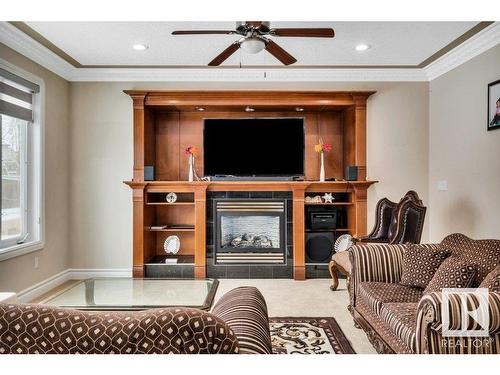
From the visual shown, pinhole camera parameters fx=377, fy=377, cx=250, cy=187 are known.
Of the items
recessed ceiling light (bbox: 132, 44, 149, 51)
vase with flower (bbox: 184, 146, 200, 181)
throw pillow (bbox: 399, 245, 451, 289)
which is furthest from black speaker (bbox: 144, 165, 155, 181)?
throw pillow (bbox: 399, 245, 451, 289)

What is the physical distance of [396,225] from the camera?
12.1 ft

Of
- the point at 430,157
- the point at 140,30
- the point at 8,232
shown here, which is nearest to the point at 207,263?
the point at 8,232

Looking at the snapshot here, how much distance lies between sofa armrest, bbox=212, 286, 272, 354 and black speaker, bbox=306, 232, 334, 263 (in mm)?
2977

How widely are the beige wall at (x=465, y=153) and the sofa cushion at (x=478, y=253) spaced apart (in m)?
1.27

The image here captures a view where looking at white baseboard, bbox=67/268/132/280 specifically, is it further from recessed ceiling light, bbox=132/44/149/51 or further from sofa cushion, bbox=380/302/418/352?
sofa cushion, bbox=380/302/418/352

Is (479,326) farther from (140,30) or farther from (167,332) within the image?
(140,30)

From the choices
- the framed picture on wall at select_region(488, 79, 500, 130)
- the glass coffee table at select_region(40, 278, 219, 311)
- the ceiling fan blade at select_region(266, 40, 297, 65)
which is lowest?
the glass coffee table at select_region(40, 278, 219, 311)

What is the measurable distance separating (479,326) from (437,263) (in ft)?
3.19

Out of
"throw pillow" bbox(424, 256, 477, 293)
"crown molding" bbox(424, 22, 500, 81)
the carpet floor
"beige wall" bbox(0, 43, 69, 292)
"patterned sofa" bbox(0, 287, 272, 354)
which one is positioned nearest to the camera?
"patterned sofa" bbox(0, 287, 272, 354)

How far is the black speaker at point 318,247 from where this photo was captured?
4609 mm

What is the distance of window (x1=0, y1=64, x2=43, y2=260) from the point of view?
347 centimetres

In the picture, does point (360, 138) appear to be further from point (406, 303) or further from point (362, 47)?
point (406, 303)

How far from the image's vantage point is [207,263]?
15.0ft

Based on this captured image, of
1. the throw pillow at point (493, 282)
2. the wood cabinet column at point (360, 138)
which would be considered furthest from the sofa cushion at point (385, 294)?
the wood cabinet column at point (360, 138)
